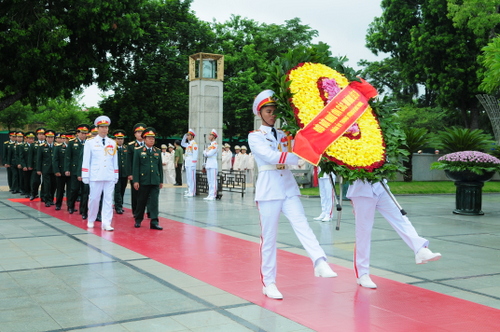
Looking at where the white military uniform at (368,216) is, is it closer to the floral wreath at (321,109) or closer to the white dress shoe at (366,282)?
the white dress shoe at (366,282)

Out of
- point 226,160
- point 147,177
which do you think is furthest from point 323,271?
point 226,160

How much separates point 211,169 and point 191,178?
1.12 m

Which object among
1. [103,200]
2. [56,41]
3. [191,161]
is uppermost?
[56,41]

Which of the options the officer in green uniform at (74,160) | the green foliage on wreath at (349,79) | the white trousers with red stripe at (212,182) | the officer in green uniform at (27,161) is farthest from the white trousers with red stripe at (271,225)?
the officer in green uniform at (27,161)

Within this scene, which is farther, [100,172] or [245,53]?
[245,53]

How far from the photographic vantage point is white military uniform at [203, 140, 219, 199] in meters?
16.4

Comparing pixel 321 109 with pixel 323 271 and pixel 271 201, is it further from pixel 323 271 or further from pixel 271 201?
pixel 323 271

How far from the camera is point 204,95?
19.5 m

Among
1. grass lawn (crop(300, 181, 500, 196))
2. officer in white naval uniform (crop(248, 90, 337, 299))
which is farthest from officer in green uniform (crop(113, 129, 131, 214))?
officer in white naval uniform (crop(248, 90, 337, 299))

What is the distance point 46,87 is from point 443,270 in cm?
2239

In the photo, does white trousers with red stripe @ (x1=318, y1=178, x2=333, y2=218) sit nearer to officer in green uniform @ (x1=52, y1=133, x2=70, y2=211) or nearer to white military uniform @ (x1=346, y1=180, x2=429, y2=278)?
white military uniform @ (x1=346, y1=180, x2=429, y2=278)

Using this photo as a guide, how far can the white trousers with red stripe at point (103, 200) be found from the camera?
1009cm

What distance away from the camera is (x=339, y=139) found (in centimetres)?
546

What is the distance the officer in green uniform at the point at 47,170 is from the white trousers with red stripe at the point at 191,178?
14.1 feet
